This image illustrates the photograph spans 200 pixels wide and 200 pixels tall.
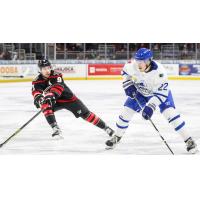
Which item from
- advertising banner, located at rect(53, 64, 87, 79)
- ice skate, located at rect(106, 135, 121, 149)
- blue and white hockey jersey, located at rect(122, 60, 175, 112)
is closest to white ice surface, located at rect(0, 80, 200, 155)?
ice skate, located at rect(106, 135, 121, 149)

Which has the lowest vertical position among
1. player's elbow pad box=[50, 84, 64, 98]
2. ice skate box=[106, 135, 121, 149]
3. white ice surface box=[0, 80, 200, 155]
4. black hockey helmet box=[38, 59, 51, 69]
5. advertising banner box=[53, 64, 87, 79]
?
white ice surface box=[0, 80, 200, 155]

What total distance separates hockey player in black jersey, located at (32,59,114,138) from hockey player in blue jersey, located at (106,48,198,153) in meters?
0.46

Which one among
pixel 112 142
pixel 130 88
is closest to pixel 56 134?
pixel 112 142

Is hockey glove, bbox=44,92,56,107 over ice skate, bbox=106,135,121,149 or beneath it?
over

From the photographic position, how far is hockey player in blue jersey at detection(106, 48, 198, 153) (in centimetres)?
450

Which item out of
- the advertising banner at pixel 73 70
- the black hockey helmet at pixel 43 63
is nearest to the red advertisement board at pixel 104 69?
the advertising banner at pixel 73 70

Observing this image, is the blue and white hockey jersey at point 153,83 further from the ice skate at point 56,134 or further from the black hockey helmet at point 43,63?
the ice skate at point 56,134

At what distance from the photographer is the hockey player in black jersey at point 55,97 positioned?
5.30 m

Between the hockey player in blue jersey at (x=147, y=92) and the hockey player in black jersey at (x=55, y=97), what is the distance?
464 mm

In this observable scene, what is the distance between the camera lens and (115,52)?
53.3 feet

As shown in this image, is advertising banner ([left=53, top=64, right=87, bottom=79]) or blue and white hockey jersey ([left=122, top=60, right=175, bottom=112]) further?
advertising banner ([left=53, top=64, right=87, bottom=79])

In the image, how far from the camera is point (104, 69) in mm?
16312

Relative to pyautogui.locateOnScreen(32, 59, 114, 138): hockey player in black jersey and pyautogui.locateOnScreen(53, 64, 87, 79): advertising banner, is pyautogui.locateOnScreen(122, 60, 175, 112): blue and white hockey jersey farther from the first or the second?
pyautogui.locateOnScreen(53, 64, 87, 79): advertising banner

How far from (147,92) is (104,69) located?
1159cm
